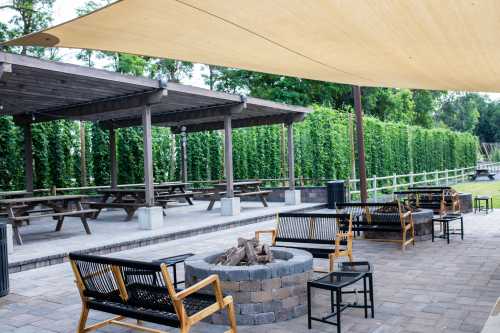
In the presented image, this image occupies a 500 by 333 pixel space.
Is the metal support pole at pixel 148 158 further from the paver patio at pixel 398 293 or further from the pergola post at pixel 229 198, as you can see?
the pergola post at pixel 229 198

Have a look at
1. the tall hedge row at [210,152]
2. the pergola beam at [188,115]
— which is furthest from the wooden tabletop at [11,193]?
the pergola beam at [188,115]

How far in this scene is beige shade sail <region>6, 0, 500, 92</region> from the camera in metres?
2.87

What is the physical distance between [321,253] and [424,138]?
20281 millimetres

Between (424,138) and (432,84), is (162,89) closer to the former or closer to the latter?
(432,84)

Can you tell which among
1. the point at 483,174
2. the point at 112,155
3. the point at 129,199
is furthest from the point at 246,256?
the point at 483,174

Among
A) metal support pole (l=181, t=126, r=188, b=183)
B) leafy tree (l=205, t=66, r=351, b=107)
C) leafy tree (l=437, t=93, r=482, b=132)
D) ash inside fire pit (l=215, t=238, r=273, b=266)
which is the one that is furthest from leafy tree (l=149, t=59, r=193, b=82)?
leafy tree (l=437, t=93, r=482, b=132)

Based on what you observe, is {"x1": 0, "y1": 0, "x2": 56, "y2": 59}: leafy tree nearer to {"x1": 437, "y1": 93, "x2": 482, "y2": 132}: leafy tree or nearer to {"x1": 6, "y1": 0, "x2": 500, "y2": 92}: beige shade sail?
{"x1": 6, "y1": 0, "x2": 500, "y2": 92}: beige shade sail

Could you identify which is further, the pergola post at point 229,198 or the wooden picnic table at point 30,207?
the pergola post at point 229,198

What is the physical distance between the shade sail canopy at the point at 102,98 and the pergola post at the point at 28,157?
317 millimetres

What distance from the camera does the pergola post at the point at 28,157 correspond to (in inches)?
454

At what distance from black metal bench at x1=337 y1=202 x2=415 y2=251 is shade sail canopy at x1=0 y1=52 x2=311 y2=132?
4457 mm

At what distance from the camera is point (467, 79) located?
614 cm

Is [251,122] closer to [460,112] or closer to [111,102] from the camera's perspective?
[111,102]

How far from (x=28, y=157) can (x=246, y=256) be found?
888 centimetres
